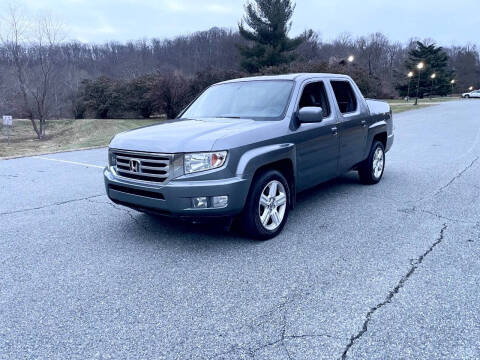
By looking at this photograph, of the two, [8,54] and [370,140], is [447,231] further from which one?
[8,54]

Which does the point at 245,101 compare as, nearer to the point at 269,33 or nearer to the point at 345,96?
the point at 345,96

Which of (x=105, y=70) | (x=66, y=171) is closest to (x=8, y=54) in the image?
(x=66, y=171)

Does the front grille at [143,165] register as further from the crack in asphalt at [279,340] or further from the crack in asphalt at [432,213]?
the crack in asphalt at [432,213]

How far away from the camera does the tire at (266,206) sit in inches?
159

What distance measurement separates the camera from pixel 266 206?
4238 millimetres

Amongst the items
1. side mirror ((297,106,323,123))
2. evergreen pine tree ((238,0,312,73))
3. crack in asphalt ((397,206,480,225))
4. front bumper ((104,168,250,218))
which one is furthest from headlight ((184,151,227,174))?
evergreen pine tree ((238,0,312,73))

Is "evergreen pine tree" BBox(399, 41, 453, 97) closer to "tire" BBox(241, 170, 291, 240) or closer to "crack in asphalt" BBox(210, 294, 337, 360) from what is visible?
"tire" BBox(241, 170, 291, 240)

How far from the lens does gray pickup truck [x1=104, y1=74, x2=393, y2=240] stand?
3.74m

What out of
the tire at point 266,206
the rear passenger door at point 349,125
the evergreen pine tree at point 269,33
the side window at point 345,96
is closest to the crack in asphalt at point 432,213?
the rear passenger door at point 349,125

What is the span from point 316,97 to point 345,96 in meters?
0.95

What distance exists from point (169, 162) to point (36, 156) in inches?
354

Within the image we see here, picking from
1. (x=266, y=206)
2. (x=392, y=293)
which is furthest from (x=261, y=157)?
(x=392, y=293)

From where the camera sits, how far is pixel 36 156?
36.3ft

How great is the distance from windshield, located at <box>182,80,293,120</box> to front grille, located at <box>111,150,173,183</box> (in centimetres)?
134
